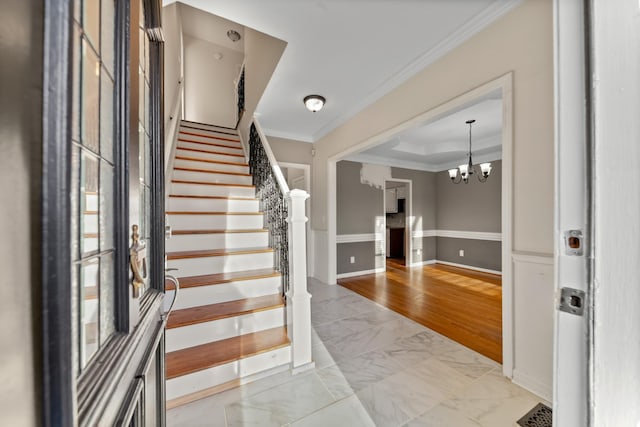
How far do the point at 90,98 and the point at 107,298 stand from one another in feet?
1.55

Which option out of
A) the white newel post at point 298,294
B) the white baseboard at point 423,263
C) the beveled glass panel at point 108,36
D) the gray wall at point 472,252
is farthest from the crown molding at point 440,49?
the gray wall at point 472,252

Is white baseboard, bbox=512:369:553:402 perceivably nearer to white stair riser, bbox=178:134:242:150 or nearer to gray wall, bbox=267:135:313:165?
gray wall, bbox=267:135:313:165

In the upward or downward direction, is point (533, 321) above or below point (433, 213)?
below

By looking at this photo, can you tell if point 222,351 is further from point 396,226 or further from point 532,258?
point 396,226

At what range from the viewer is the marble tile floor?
134 centimetres

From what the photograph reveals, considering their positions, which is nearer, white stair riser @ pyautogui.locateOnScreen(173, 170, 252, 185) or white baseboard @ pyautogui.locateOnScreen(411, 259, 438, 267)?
white stair riser @ pyautogui.locateOnScreen(173, 170, 252, 185)

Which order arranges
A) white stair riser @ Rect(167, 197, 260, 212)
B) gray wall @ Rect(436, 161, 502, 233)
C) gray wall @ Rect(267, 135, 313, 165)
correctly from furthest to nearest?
gray wall @ Rect(436, 161, 502, 233) < gray wall @ Rect(267, 135, 313, 165) < white stair riser @ Rect(167, 197, 260, 212)

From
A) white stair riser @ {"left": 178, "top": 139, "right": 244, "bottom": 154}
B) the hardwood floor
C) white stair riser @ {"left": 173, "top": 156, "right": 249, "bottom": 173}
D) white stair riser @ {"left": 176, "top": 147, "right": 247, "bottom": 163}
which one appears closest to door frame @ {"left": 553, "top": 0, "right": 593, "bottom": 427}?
the hardwood floor

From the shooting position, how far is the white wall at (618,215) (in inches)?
16.6

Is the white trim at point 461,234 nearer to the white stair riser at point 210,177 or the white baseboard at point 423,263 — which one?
the white baseboard at point 423,263

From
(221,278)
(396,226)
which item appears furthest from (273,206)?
(396,226)

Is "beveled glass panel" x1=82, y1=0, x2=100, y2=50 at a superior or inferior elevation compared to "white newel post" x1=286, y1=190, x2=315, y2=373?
superior

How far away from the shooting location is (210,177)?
3057 mm

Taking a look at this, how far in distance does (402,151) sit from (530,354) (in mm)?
3738
